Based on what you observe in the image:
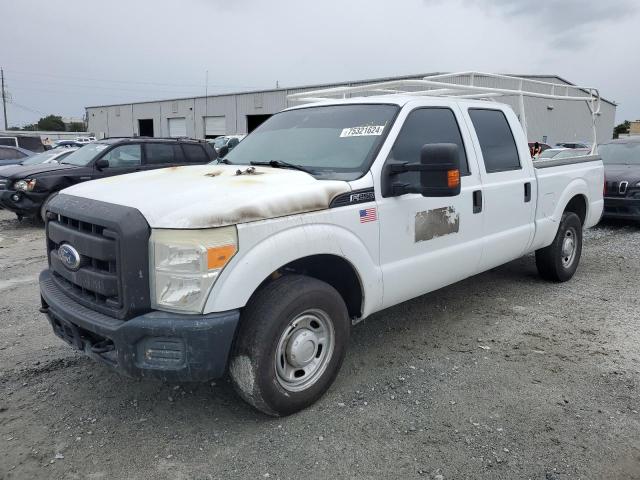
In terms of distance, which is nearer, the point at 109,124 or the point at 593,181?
the point at 593,181

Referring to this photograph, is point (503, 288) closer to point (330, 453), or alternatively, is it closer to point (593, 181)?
point (593, 181)

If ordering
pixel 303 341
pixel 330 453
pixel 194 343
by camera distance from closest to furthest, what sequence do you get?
pixel 194 343 → pixel 330 453 → pixel 303 341

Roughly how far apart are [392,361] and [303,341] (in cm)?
113

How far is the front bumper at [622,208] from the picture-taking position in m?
9.38

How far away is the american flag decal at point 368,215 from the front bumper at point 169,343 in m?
1.07

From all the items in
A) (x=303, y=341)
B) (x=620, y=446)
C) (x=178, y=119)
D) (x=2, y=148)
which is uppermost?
(x=178, y=119)

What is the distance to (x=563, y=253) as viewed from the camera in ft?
19.9

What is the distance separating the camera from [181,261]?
2.73m

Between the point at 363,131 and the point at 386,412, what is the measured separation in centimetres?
192

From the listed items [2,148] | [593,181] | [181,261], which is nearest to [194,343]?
[181,261]

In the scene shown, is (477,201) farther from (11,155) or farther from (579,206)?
(11,155)

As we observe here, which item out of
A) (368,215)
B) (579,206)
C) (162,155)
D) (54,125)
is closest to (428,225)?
(368,215)

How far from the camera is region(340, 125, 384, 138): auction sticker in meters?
3.78

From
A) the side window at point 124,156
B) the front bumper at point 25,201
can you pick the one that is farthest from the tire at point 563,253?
the front bumper at point 25,201
